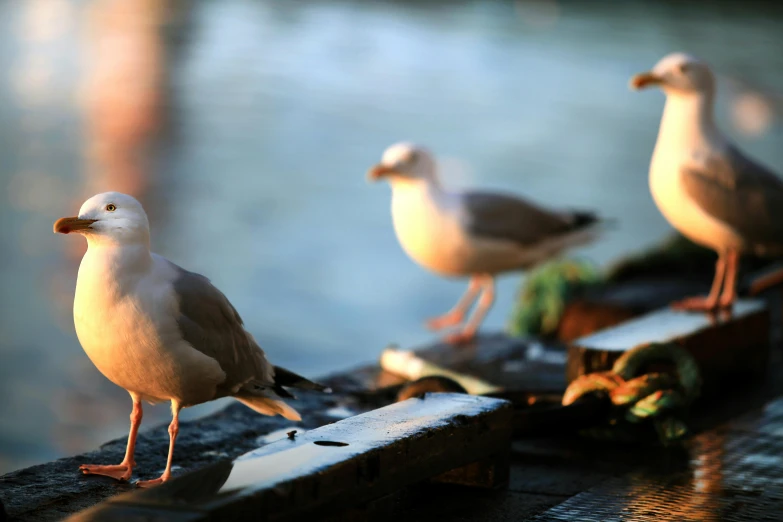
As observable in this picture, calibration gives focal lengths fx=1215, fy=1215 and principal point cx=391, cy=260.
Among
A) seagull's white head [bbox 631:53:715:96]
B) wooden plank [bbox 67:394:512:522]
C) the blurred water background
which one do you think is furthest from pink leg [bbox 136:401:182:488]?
the blurred water background

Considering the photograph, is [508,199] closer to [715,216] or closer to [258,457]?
[715,216]

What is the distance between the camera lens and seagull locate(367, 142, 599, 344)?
578cm

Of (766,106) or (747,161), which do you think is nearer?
(747,161)

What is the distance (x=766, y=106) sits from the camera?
65.6 feet

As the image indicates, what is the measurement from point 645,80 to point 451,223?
1.19 metres

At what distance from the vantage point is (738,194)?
5004 mm

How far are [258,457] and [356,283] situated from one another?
7646mm

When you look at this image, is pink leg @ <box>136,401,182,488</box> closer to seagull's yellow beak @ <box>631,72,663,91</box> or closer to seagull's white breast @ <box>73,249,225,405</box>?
seagull's white breast @ <box>73,249,225,405</box>

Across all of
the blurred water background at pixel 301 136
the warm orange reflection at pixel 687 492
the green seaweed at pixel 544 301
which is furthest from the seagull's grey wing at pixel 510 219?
the warm orange reflection at pixel 687 492

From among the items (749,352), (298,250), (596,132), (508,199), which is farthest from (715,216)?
(596,132)

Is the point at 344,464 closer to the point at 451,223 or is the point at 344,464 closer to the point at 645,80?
the point at 645,80

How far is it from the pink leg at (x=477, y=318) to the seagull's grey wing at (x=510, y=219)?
0.33 meters

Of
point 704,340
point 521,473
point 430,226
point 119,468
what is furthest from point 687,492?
point 430,226

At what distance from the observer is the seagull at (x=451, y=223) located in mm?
5781
